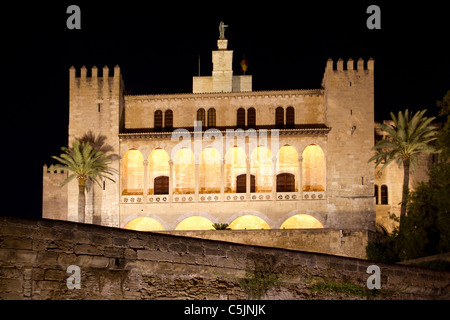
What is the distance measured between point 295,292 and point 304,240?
61.1ft

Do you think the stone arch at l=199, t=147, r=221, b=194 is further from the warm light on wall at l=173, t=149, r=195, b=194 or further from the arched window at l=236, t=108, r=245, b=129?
the arched window at l=236, t=108, r=245, b=129

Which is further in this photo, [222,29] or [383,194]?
[222,29]

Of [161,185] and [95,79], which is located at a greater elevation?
[95,79]

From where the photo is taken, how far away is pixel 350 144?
35219 millimetres

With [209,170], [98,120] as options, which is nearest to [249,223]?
[209,170]

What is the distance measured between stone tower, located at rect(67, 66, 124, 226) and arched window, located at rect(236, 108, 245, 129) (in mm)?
8213

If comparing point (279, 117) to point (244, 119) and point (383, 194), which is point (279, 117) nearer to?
point (244, 119)

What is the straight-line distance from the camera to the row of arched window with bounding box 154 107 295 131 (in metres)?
37.5

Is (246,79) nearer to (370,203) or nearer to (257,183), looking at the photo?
(257,183)

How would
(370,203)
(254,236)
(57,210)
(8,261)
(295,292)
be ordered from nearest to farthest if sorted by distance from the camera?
(8,261), (295,292), (254,236), (370,203), (57,210)

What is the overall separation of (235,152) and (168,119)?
5292 millimetres

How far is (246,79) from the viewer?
146ft

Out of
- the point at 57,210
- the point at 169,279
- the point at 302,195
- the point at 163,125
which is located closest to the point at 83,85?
the point at 163,125

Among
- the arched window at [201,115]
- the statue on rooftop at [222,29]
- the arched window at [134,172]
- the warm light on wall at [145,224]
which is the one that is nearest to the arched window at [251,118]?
the arched window at [201,115]
